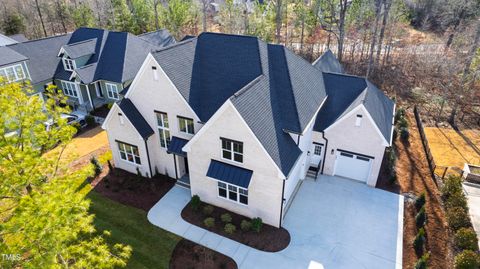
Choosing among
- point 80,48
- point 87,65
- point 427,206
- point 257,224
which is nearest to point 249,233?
point 257,224

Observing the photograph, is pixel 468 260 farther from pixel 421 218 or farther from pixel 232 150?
pixel 232 150

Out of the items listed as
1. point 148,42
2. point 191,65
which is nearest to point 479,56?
point 191,65

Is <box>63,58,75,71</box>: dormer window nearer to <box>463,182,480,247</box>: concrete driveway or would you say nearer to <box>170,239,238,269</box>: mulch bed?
<box>170,239,238,269</box>: mulch bed

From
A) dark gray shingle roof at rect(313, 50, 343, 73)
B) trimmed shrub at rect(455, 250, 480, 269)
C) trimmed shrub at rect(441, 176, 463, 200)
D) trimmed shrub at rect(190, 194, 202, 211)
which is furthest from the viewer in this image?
dark gray shingle roof at rect(313, 50, 343, 73)

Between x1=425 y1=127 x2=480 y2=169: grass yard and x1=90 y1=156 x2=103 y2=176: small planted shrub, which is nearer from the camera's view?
x1=90 y1=156 x2=103 y2=176: small planted shrub

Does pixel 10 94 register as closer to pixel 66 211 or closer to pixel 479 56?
pixel 66 211

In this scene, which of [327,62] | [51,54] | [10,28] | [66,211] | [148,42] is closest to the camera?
[66,211]

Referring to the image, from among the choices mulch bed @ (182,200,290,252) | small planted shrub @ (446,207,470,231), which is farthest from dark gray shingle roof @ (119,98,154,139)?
small planted shrub @ (446,207,470,231)

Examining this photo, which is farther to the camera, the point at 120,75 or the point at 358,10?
the point at 358,10
